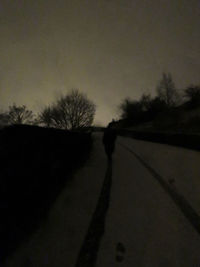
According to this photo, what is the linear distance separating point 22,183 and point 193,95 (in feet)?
83.1

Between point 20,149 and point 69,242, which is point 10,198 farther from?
point 69,242

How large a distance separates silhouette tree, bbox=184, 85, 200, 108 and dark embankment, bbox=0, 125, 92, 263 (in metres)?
23.2

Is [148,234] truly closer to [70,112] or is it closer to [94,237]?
[94,237]

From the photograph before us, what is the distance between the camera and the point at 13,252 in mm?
1328

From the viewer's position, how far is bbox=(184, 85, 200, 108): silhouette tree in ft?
62.5

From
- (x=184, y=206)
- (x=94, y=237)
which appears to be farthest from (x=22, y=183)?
(x=184, y=206)

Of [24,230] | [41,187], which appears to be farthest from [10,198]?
[41,187]

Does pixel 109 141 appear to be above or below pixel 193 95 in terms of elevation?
below

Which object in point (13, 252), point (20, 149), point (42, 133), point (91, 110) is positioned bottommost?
point (13, 252)

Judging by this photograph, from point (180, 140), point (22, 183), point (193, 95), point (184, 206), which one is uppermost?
point (193, 95)

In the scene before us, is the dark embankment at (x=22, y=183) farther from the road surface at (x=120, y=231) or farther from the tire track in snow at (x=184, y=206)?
the tire track in snow at (x=184, y=206)

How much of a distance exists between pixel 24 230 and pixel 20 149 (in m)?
1.04

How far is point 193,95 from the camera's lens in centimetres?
1981

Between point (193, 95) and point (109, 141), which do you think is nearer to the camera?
point (109, 141)
